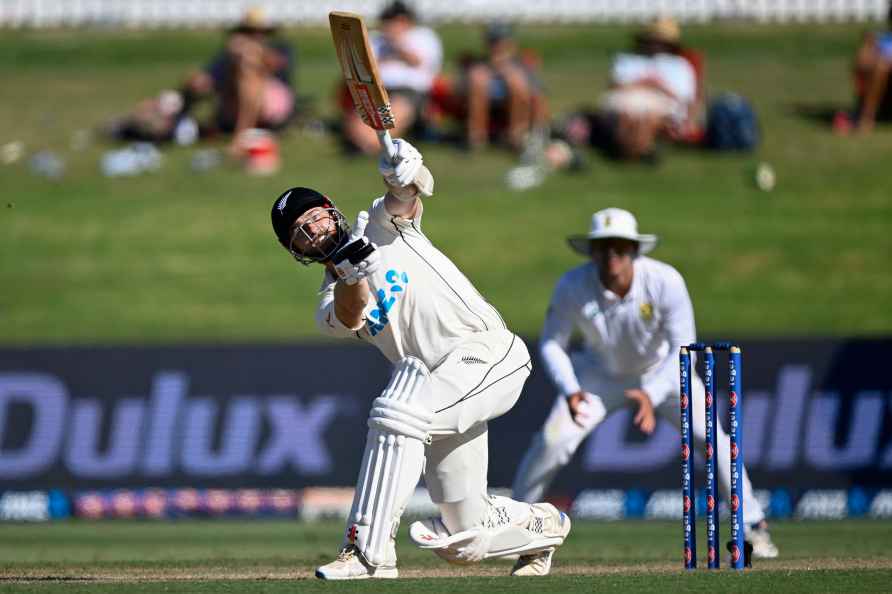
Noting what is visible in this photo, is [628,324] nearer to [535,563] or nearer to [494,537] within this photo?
[535,563]

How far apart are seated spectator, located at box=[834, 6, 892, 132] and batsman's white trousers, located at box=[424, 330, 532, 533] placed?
33.0 feet

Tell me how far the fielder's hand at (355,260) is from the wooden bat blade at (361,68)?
1.84 feet

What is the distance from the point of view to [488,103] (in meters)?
14.7

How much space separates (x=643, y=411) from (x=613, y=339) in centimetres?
63

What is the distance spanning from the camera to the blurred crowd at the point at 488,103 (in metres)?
14.3

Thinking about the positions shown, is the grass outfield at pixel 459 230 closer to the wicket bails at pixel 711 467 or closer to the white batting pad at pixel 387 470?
the wicket bails at pixel 711 467

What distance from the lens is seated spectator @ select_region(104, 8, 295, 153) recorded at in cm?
1438

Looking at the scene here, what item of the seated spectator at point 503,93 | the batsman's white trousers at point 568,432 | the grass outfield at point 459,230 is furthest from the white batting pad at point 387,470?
the seated spectator at point 503,93

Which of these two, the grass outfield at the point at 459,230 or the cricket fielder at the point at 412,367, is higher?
the cricket fielder at the point at 412,367

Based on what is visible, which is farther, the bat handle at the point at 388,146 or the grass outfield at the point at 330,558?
the bat handle at the point at 388,146

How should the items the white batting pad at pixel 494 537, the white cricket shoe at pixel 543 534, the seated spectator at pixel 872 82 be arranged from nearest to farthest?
the white batting pad at pixel 494 537
the white cricket shoe at pixel 543 534
the seated spectator at pixel 872 82

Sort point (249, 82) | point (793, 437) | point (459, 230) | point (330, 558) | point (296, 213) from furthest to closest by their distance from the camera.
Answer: point (249, 82) < point (459, 230) < point (793, 437) < point (330, 558) < point (296, 213)

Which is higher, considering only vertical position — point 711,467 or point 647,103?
point 711,467

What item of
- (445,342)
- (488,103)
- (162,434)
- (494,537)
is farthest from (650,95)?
(494,537)
